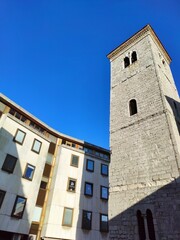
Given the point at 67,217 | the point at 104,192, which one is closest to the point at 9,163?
the point at 67,217

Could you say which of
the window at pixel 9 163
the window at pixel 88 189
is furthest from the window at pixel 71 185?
the window at pixel 9 163

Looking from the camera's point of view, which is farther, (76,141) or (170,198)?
(76,141)

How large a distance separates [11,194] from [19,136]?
18.0ft

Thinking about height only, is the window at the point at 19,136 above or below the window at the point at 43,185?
above

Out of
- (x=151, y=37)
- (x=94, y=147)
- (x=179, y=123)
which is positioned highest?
(x=151, y=37)

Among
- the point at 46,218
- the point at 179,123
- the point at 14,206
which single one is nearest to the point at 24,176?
the point at 14,206

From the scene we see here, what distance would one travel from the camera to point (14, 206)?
14.8 m

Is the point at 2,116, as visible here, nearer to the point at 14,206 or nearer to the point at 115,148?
the point at 14,206

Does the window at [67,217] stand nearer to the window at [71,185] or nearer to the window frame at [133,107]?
the window at [71,185]

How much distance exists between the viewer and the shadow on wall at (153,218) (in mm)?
7434

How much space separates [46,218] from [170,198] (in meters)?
12.8

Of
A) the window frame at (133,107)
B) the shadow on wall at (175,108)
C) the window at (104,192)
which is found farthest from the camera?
the window at (104,192)

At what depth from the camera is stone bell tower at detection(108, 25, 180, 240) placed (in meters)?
8.00


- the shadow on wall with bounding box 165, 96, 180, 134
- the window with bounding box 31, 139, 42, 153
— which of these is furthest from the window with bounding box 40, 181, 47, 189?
the shadow on wall with bounding box 165, 96, 180, 134
